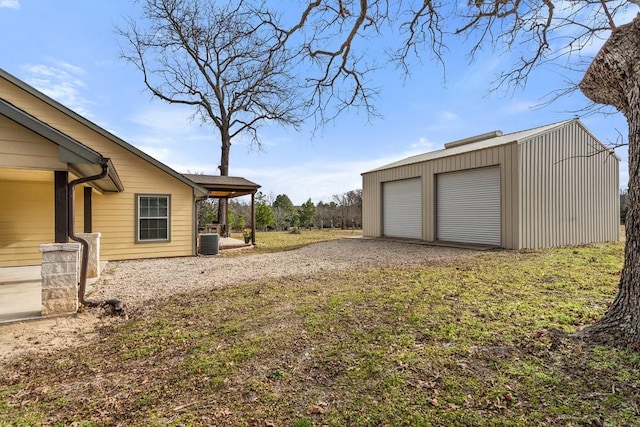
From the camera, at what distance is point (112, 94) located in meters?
12.2

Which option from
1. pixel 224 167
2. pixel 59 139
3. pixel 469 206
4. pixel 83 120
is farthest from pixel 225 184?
pixel 469 206

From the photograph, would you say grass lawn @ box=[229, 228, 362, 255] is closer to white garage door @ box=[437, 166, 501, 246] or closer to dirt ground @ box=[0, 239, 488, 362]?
dirt ground @ box=[0, 239, 488, 362]

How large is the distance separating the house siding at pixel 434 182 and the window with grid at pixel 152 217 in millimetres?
9774

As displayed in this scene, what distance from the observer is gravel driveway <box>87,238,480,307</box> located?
6105 mm

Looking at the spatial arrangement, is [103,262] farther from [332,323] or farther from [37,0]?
[332,323]

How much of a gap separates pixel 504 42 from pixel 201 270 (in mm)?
7831

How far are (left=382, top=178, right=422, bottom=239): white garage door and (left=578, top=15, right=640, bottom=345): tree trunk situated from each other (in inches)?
430

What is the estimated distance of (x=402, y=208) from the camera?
592 inches

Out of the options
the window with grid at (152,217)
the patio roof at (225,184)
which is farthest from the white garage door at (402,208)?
the window with grid at (152,217)

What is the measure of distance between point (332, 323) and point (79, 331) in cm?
320

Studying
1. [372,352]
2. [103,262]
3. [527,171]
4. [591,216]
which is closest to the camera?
[372,352]

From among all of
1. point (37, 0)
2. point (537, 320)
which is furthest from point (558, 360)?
point (37, 0)

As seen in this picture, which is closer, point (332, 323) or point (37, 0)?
point (332, 323)

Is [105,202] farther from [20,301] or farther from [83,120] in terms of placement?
[20,301]
